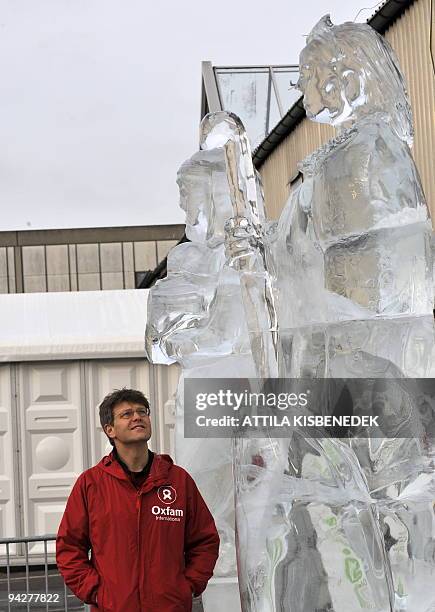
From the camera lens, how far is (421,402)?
126 inches

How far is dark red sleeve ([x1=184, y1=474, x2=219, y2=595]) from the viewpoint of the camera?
379cm

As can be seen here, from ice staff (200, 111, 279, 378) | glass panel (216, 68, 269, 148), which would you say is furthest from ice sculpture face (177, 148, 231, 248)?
glass panel (216, 68, 269, 148)

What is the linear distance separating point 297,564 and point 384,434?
0.46 meters

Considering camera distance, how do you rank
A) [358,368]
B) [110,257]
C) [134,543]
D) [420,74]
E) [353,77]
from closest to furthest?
[358,368]
[353,77]
[134,543]
[420,74]
[110,257]

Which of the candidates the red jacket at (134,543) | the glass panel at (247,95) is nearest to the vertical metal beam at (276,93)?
the glass panel at (247,95)

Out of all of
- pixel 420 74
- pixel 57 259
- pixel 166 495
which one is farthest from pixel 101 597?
pixel 57 259

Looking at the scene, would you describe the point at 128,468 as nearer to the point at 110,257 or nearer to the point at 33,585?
the point at 33,585

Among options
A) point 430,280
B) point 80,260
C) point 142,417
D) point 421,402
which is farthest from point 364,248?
point 80,260

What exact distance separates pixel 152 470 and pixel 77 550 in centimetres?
37

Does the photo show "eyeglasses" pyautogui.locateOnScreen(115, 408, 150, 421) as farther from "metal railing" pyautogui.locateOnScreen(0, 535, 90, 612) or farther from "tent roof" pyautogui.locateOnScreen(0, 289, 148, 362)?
"tent roof" pyautogui.locateOnScreen(0, 289, 148, 362)

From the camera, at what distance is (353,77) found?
3.37 meters

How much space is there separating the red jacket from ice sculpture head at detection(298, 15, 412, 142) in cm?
136

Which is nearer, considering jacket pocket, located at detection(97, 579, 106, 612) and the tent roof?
jacket pocket, located at detection(97, 579, 106, 612)

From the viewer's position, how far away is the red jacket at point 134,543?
12.0ft
